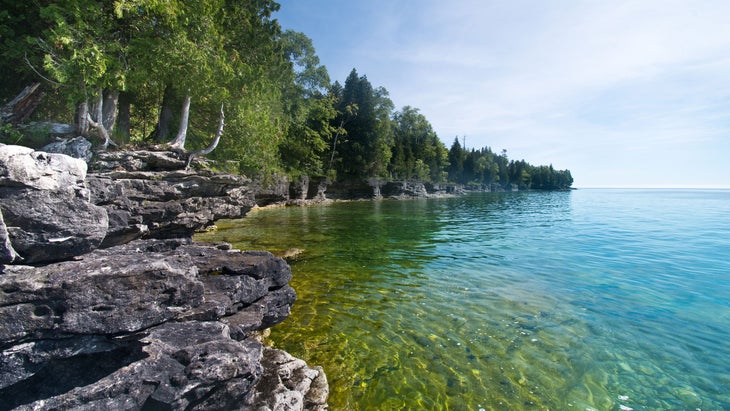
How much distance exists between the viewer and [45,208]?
169 inches

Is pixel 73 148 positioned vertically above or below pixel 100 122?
below

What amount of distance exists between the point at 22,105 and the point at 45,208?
16021 mm

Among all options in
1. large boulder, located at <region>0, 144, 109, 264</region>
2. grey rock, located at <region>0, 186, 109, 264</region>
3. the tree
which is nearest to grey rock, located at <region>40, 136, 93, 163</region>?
large boulder, located at <region>0, 144, 109, 264</region>

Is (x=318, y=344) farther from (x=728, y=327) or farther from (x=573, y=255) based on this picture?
(x=573, y=255)

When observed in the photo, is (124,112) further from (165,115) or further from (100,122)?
(100,122)

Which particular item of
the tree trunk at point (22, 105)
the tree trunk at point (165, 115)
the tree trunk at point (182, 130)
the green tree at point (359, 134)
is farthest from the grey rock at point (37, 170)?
the green tree at point (359, 134)

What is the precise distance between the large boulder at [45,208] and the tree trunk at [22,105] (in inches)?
546

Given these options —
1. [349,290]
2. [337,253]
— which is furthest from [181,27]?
[349,290]

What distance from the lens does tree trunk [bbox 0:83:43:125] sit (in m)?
13.3

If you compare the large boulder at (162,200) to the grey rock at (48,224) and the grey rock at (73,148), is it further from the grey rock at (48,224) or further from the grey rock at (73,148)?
the grey rock at (48,224)

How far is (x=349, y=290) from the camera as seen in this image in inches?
385

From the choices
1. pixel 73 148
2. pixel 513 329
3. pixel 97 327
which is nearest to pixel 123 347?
pixel 97 327

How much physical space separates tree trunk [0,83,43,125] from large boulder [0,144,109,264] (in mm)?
13859

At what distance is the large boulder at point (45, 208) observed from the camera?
13.2 ft
